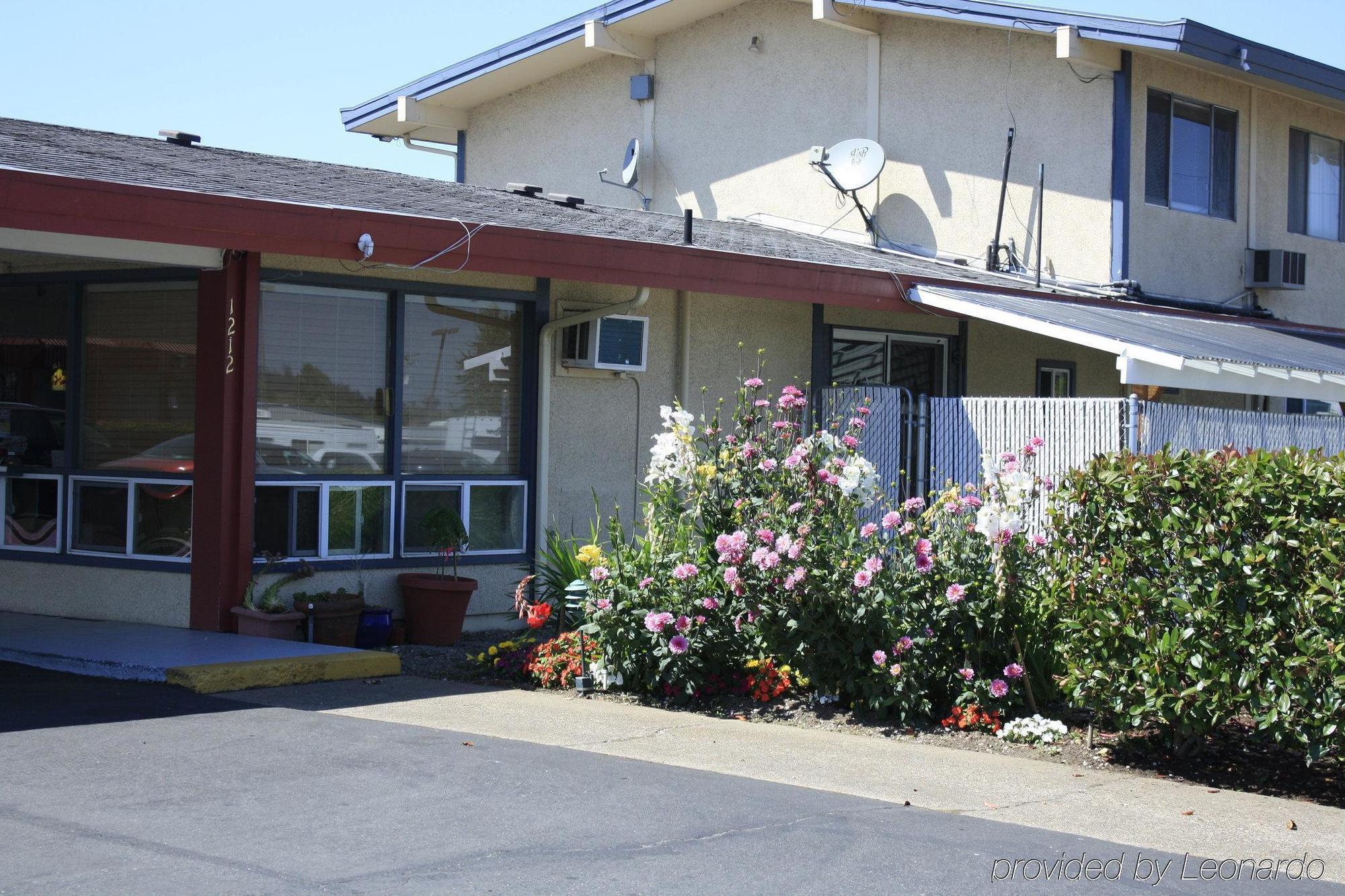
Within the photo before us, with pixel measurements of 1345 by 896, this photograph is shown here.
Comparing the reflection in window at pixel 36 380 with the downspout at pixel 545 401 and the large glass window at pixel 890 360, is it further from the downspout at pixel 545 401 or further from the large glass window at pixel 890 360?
the large glass window at pixel 890 360

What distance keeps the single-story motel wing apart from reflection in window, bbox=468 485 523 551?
2 centimetres

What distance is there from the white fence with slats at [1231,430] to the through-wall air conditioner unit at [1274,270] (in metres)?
6.17

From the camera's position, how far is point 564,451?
37.8ft

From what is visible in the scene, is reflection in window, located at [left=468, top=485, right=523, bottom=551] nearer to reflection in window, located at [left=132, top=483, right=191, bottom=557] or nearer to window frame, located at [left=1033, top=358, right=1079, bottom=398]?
reflection in window, located at [left=132, top=483, right=191, bottom=557]

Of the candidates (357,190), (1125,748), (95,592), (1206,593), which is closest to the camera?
(1206,593)

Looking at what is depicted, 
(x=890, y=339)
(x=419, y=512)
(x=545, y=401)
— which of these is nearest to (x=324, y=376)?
(x=419, y=512)

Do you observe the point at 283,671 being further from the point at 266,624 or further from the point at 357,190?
the point at 357,190

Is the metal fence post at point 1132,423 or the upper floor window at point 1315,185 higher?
the upper floor window at point 1315,185

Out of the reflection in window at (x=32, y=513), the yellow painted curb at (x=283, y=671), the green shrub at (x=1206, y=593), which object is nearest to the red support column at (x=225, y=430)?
the yellow painted curb at (x=283, y=671)

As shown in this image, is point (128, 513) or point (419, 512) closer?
point (128, 513)

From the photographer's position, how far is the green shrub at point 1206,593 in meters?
6.41

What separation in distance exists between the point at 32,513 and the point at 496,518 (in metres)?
3.39

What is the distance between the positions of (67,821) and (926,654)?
4410mm

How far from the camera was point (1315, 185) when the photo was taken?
1823cm
